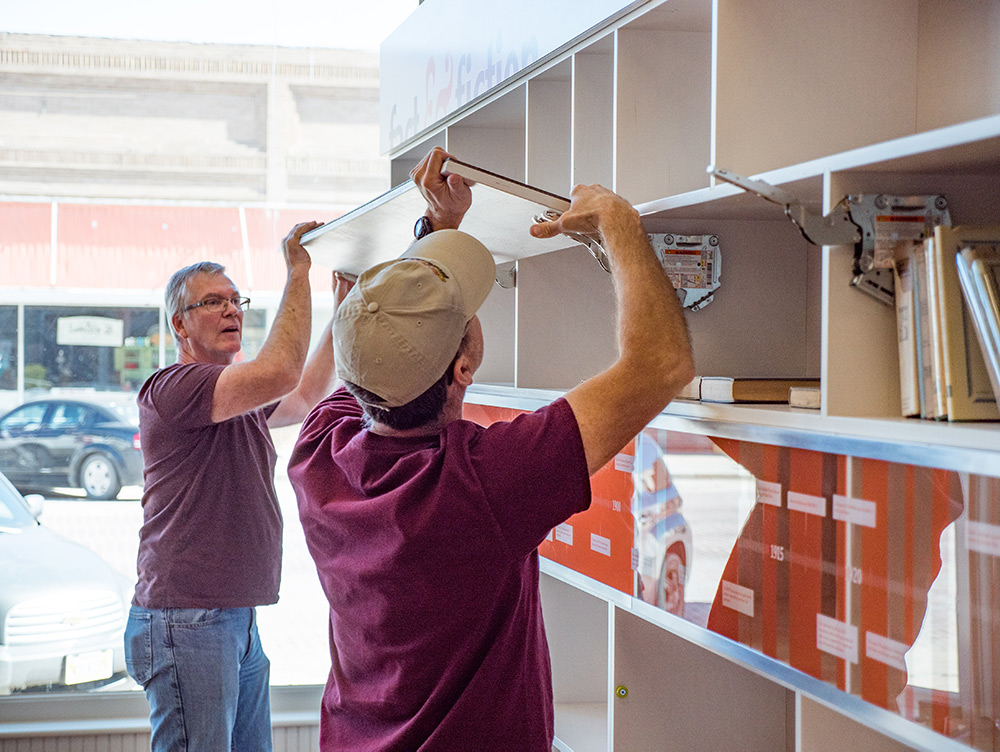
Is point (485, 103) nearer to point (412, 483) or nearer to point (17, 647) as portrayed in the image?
point (412, 483)

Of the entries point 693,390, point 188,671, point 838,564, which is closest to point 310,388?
point 188,671

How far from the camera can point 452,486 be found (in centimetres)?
135

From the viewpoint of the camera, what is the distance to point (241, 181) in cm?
373

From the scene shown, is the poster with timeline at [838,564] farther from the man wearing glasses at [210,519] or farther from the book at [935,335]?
the man wearing glasses at [210,519]

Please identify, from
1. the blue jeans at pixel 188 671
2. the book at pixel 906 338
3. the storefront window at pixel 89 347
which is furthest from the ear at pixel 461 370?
the storefront window at pixel 89 347

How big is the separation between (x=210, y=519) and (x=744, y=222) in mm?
1561

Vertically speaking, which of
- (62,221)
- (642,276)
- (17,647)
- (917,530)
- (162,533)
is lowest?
(17,647)

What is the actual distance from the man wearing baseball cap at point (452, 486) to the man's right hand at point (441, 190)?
182mm

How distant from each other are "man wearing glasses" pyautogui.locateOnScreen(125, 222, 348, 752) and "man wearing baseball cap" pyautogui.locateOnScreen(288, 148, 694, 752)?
905 mm

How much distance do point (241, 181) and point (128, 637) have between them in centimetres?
193

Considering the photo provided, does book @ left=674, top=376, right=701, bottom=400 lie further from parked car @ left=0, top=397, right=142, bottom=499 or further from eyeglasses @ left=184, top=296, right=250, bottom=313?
parked car @ left=0, top=397, right=142, bottom=499

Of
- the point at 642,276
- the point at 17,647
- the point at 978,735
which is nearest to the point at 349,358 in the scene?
the point at 642,276

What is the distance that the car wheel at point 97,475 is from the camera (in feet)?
12.1

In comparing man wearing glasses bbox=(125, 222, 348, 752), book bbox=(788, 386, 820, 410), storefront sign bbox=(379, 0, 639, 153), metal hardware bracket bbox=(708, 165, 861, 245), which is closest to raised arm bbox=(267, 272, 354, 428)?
man wearing glasses bbox=(125, 222, 348, 752)
